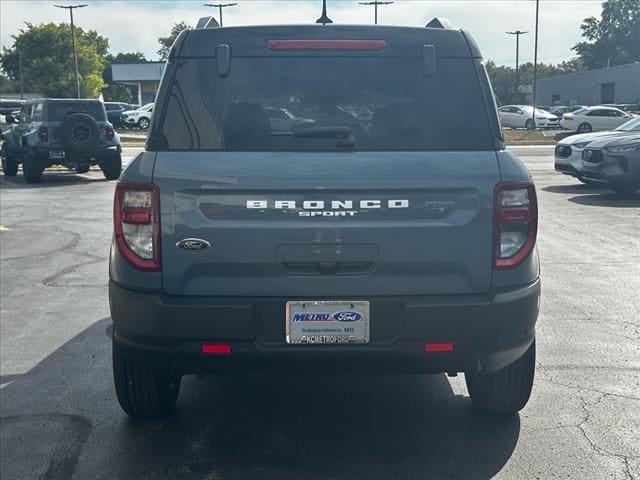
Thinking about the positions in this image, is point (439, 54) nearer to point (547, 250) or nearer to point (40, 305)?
point (40, 305)

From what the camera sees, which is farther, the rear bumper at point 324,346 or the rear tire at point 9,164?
the rear tire at point 9,164

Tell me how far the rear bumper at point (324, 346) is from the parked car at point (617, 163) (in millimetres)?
10853

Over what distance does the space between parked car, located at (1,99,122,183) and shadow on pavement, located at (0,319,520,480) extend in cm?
1302

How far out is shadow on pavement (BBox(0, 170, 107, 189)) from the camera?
17609 mm

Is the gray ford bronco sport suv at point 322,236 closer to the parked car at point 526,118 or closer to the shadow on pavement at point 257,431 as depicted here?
the shadow on pavement at point 257,431

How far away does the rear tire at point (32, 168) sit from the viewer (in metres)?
17.5

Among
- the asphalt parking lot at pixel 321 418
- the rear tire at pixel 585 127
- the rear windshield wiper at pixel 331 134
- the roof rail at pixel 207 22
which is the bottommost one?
the asphalt parking lot at pixel 321 418

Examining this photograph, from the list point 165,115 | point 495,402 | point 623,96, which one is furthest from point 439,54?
point 623,96

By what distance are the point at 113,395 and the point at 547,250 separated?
19.6 feet

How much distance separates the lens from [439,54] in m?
3.71

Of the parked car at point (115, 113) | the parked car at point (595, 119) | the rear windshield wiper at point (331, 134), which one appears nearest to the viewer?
the rear windshield wiper at point (331, 134)

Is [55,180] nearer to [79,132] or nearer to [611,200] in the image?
[79,132]

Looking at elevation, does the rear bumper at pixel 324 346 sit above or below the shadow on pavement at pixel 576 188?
above

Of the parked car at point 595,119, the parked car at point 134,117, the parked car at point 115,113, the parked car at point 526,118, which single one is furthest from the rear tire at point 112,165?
the parked car at point 526,118
